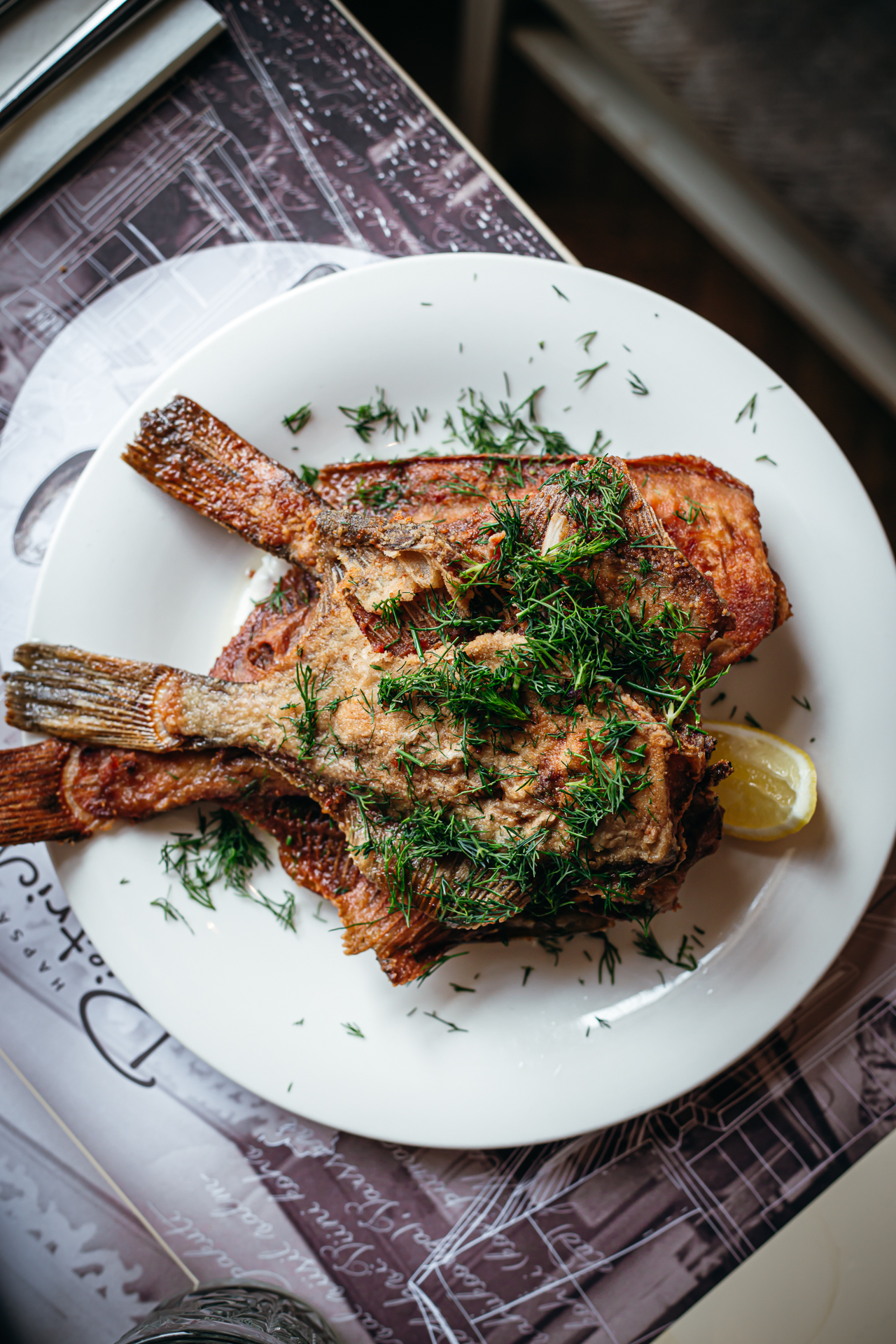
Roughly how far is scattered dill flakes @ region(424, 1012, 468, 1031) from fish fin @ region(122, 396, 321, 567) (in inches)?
53.3

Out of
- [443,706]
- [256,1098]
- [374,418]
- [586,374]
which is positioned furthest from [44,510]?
[256,1098]

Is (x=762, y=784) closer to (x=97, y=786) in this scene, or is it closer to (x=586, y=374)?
(x=586, y=374)

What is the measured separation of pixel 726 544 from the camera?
87.3 inches

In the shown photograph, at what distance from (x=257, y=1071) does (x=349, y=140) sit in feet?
9.41

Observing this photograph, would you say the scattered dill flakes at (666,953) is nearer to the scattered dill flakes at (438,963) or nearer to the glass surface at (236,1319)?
the scattered dill flakes at (438,963)

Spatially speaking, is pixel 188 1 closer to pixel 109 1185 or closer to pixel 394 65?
pixel 394 65

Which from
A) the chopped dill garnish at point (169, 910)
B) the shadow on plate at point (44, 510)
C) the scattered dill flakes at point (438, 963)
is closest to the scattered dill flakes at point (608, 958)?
the scattered dill flakes at point (438, 963)

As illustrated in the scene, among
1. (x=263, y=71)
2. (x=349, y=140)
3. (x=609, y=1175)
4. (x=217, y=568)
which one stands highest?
(x=263, y=71)

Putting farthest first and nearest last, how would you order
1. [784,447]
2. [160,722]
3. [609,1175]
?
1. [609,1175]
2. [784,447]
3. [160,722]

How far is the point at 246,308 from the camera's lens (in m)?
2.70

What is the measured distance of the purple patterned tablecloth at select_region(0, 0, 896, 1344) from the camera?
2602 mm

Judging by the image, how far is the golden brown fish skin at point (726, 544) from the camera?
7.20 feet

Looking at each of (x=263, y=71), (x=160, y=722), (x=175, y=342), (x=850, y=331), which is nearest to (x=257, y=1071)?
(x=160, y=722)

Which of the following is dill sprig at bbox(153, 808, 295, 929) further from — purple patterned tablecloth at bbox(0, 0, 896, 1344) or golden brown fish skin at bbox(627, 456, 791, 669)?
golden brown fish skin at bbox(627, 456, 791, 669)
